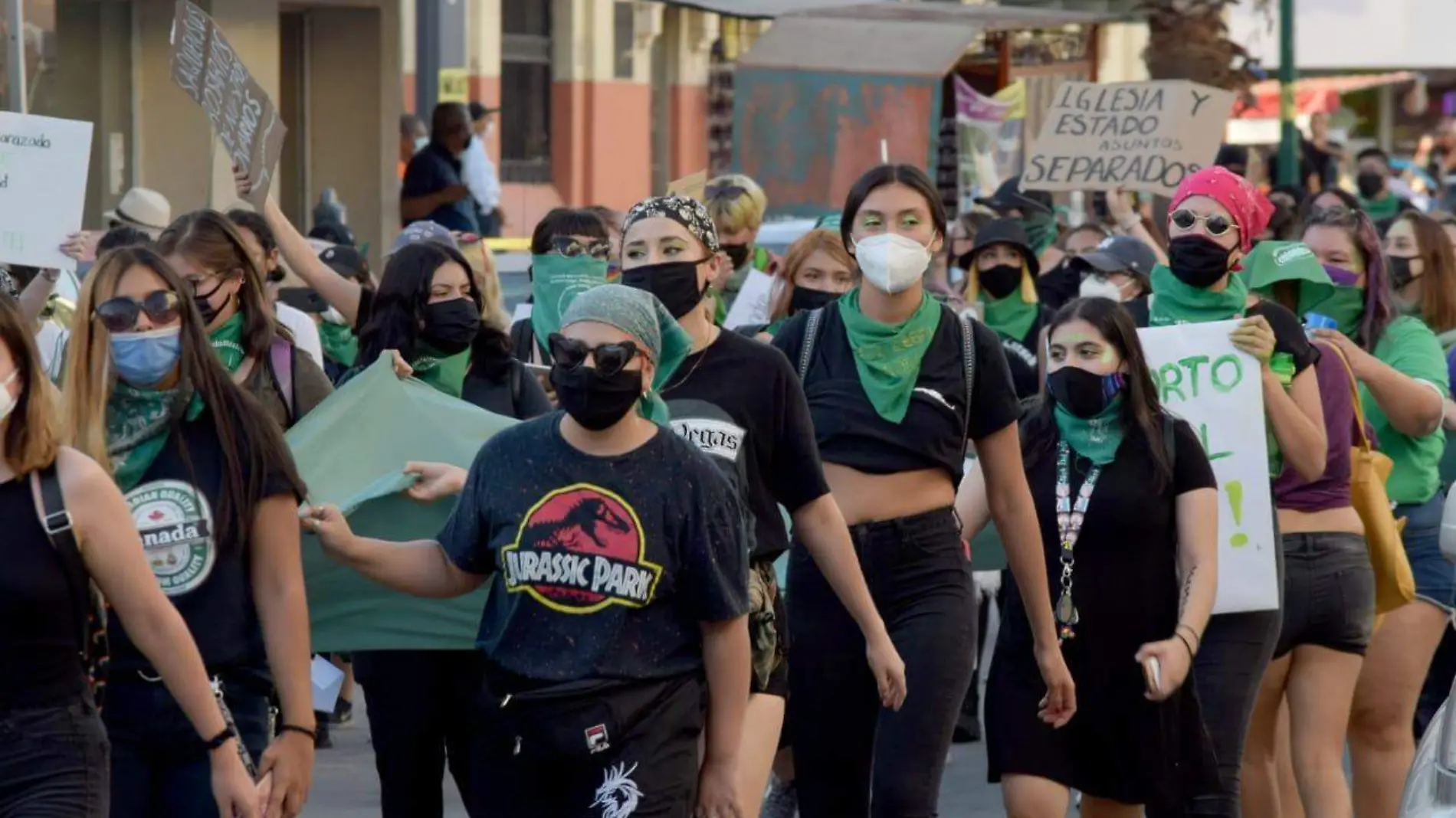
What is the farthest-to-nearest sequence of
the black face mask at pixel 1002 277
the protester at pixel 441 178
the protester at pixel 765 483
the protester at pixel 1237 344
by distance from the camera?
the protester at pixel 441 178
the black face mask at pixel 1002 277
the protester at pixel 1237 344
the protester at pixel 765 483

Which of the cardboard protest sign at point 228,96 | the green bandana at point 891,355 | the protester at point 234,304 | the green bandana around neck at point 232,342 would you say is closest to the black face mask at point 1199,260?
the green bandana at point 891,355

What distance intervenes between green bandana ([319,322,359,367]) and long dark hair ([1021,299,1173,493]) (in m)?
3.65

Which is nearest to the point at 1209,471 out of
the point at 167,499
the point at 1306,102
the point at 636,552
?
the point at 636,552

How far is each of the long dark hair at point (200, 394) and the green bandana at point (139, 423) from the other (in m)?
0.02

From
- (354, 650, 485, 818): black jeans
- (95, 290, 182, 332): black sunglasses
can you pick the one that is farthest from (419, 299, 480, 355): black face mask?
(95, 290, 182, 332): black sunglasses

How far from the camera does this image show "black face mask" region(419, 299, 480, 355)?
6.67 m

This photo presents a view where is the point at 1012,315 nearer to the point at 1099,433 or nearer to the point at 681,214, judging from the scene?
the point at 1099,433

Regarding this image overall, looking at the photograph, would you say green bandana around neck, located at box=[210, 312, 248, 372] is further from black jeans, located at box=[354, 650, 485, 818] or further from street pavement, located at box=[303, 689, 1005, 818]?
street pavement, located at box=[303, 689, 1005, 818]

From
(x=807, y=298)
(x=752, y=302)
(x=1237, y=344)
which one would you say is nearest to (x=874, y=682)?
(x=1237, y=344)

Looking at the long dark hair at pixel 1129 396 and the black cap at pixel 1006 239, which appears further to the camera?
the black cap at pixel 1006 239

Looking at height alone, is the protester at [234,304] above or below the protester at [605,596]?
above

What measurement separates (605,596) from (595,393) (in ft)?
1.24

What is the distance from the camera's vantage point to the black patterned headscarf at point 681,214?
6203 mm

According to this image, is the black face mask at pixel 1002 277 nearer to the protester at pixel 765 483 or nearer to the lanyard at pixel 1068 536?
the lanyard at pixel 1068 536
